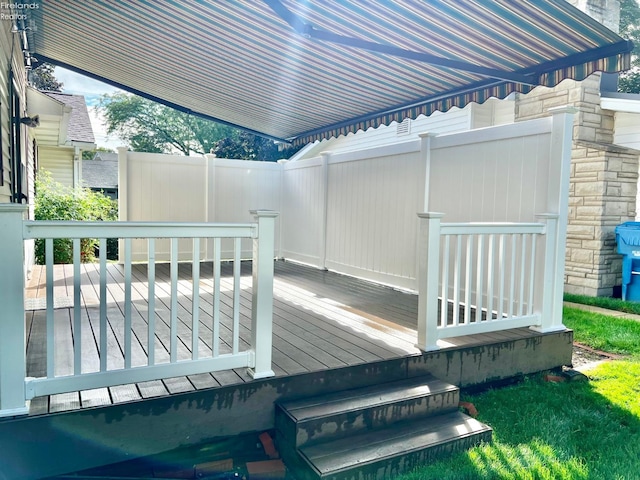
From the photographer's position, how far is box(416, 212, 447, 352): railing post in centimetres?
332

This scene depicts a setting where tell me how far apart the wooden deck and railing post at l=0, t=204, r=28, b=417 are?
138 millimetres

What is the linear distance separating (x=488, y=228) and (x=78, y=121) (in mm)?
12533

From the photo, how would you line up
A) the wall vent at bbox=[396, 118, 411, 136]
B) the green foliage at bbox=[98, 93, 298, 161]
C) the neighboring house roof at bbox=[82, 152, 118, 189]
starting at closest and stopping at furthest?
the wall vent at bbox=[396, 118, 411, 136] < the neighboring house roof at bbox=[82, 152, 118, 189] < the green foliage at bbox=[98, 93, 298, 161]

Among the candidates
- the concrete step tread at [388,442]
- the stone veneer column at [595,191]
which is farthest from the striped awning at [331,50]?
the stone veneer column at [595,191]

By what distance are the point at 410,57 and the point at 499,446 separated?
2885 mm

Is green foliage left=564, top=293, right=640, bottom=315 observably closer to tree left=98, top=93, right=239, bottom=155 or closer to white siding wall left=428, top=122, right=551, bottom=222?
white siding wall left=428, top=122, right=551, bottom=222

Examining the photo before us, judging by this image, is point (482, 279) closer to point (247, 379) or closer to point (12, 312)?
point (247, 379)

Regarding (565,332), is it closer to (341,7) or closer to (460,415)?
(460,415)

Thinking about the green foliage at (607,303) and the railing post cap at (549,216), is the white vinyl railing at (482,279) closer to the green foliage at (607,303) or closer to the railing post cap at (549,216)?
the railing post cap at (549,216)

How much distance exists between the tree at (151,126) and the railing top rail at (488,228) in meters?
24.2

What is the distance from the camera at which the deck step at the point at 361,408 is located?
2604mm

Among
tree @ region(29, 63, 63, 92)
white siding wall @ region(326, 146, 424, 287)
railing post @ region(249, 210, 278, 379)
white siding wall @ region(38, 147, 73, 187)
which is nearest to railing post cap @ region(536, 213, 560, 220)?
white siding wall @ region(326, 146, 424, 287)

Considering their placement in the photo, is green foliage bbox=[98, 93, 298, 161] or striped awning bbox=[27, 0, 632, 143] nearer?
striped awning bbox=[27, 0, 632, 143]

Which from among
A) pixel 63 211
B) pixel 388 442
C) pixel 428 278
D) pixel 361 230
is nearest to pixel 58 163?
pixel 63 211
